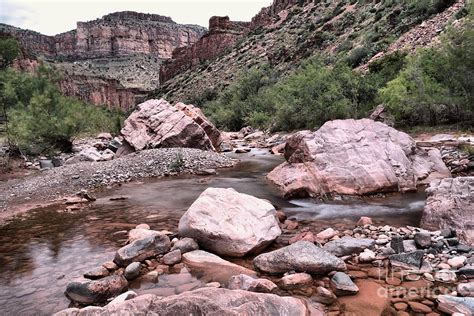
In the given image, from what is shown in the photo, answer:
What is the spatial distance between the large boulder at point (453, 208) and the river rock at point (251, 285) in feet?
11.5

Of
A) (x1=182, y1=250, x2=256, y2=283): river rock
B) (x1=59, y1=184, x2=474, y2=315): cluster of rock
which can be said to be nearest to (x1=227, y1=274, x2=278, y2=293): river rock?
(x1=59, y1=184, x2=474, y2=315): cluster of rock

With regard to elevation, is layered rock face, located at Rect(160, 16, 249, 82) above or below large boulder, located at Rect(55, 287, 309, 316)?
above

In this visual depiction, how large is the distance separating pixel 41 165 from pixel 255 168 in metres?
11.8

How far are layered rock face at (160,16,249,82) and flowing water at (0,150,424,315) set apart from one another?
8027 centimetres

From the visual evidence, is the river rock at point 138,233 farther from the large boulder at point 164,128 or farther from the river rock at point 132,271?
the large boulder at point 164,128

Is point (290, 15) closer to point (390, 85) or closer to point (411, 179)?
point (390, 85)

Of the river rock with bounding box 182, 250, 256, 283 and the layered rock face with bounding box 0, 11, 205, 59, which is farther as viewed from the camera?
the layered rock face with bounding box 0, 11, 205, 59

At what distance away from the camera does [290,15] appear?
64250 millimetres

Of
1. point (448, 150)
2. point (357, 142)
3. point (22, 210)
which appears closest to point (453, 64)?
point (448, 150)

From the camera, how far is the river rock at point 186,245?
654 centimetres

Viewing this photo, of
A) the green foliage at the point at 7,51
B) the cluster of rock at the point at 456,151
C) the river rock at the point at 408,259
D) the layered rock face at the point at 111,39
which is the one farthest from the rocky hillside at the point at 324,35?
the layered rock face at the point at 111,39

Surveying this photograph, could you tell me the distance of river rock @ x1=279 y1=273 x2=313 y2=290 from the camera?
5.10m

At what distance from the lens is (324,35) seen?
43.2 m

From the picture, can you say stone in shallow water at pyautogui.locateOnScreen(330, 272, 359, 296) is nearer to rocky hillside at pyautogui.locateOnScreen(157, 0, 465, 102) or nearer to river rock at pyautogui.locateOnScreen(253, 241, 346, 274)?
river rock at pyautogui.locateOnScreen(253, 241, 346, 274)
